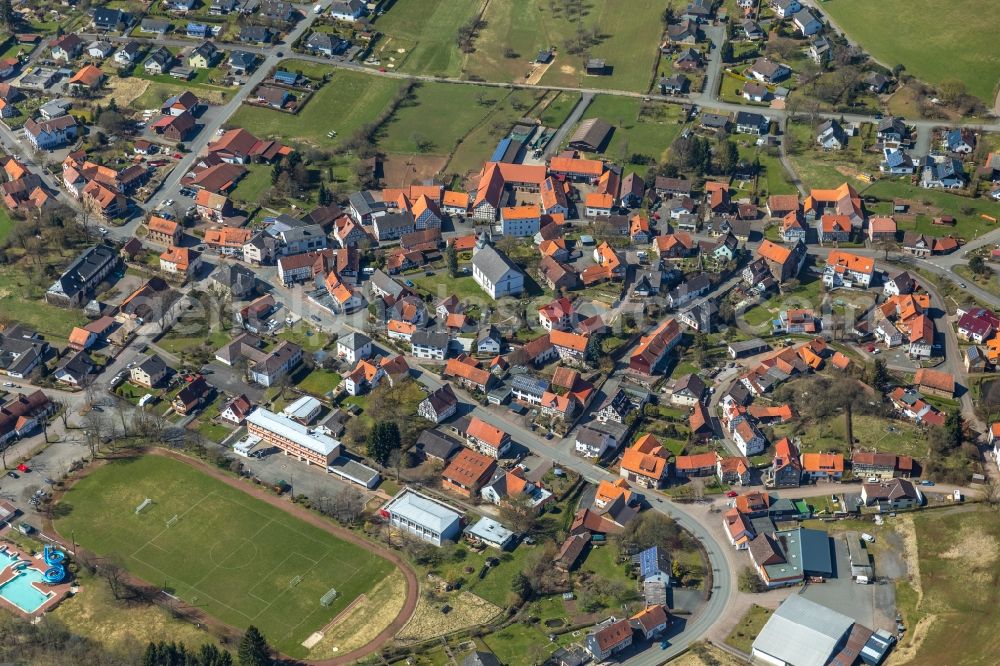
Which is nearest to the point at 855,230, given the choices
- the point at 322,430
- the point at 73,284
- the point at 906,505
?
the point at 906,505

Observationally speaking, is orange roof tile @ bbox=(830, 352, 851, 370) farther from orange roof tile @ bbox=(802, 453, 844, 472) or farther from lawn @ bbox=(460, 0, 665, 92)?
lawn @ bbox=(460, 0, 665, 92)

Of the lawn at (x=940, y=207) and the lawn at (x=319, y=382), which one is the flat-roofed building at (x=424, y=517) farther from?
the lawn at (x=940, y=207)

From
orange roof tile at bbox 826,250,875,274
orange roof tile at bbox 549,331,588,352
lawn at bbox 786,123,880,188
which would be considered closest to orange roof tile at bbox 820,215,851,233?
orange roof tile at bbox 826,250,875,274

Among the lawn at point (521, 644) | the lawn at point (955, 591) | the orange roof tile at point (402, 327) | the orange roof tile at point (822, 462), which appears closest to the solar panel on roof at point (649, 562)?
the lawn at point (521, 644)

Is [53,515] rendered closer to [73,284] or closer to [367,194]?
[73,284]

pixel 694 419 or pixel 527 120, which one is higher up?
pixel 527 120

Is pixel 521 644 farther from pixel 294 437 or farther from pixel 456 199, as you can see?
pixel 456 199
